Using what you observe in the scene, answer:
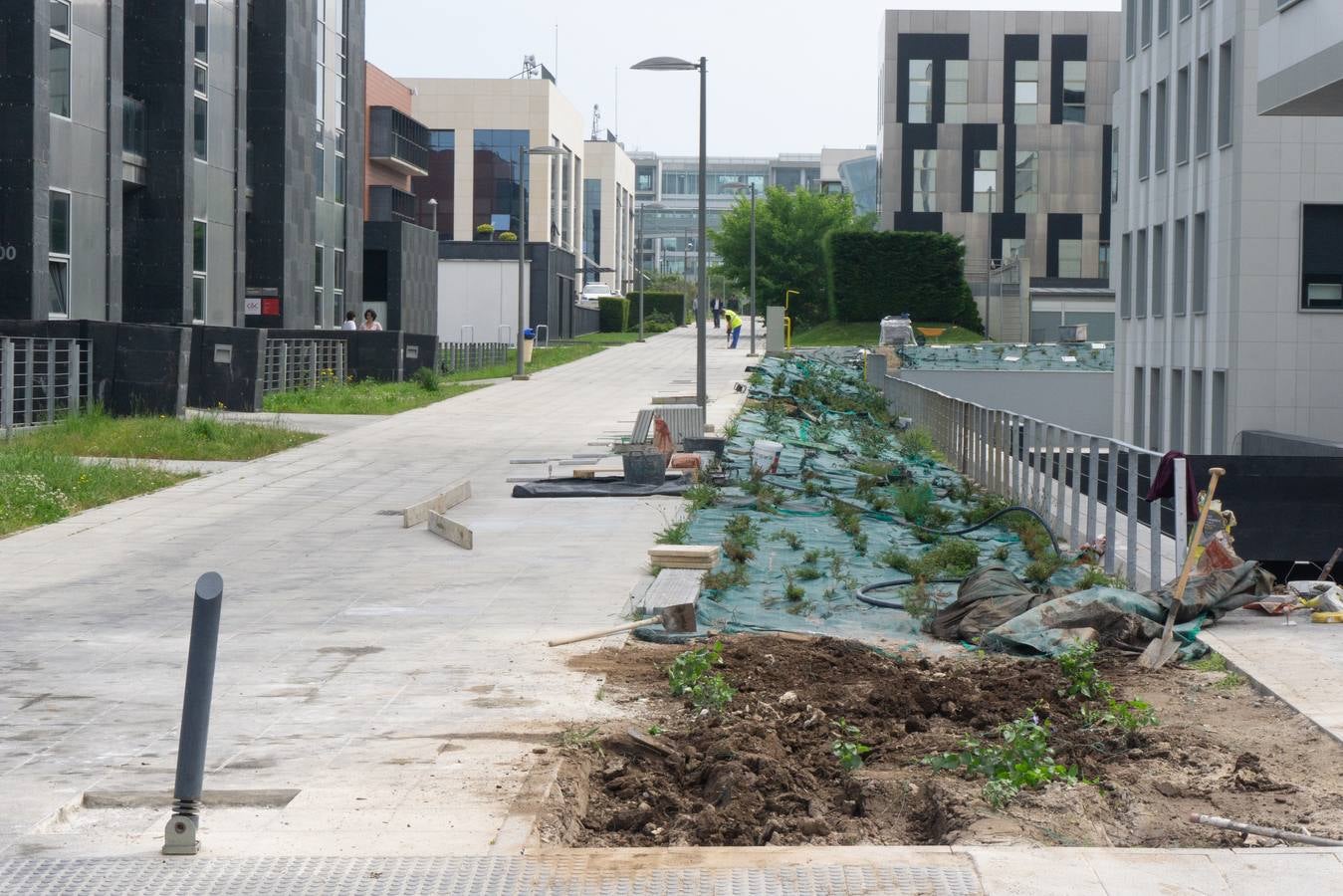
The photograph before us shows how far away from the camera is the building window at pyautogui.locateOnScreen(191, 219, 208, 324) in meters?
37.1

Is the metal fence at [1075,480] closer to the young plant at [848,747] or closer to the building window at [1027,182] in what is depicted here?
the young plant at [848,747]

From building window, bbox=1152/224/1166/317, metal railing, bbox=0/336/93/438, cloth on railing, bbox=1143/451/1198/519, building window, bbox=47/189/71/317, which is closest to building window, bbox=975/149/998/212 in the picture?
building window, bbox=1152/224/1166/317

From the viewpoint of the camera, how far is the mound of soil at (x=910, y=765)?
577 centimetres

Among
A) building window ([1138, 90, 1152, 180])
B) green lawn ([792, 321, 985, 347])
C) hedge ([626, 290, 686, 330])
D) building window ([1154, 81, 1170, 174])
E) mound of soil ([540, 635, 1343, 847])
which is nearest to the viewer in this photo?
mound of soil ([540, 635, 1343, 847])

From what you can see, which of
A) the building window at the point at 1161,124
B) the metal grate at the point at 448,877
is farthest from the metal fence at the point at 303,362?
the metal grate at the point at 448,877

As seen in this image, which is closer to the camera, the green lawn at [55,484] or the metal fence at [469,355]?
the green lawn at [55,484]

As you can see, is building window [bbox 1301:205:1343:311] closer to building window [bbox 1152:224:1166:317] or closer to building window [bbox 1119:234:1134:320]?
building window [bbox 1152:224:1166:317]

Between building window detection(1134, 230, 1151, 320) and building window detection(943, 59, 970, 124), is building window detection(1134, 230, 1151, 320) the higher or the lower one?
the lower one

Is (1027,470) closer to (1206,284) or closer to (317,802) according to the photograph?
(317,802)

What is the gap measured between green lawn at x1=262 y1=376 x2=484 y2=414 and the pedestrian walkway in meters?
11.5

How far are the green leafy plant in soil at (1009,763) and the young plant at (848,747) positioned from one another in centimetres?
30

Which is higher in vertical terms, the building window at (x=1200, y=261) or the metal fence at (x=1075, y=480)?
the building window at (x=1200, y=261)

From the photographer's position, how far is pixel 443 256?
7412cm

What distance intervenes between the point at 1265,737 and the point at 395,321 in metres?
49.8
